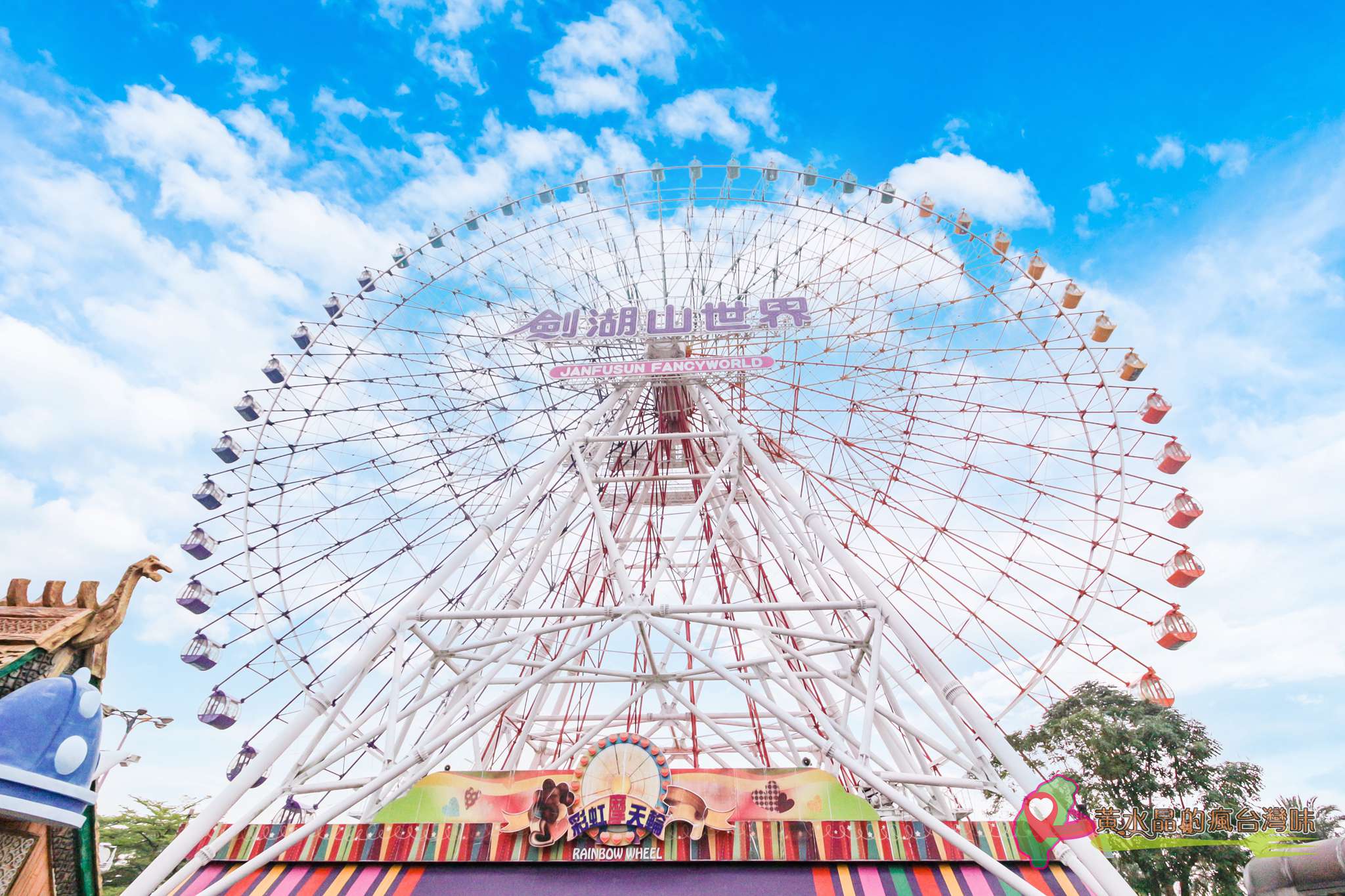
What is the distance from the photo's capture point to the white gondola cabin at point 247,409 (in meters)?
18.1

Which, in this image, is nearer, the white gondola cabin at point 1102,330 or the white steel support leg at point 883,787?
the white steel support leg at point 883,787

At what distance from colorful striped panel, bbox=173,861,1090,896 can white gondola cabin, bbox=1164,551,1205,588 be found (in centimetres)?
836

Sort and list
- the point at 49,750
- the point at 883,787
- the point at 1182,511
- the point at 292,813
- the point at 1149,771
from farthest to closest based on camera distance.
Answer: the point at 1149,771 → the point at 1182,511 → the point at 292,813 → the point at 883,787 → the point at 49,750

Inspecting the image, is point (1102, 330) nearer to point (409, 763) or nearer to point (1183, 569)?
point (1183, 569)

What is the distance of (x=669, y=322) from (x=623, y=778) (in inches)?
374

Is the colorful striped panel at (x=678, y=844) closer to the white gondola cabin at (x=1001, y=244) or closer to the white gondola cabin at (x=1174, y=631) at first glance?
the white gondola cabin at (x=1174, y=631)

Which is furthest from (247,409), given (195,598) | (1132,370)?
(1132,370)

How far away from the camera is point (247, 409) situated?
1814 centimetres

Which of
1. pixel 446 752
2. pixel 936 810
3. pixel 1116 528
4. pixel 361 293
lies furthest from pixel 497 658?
pixel 1116 528

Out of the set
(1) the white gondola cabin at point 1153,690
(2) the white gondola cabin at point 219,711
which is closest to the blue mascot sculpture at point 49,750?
(2) the white gondola cabin at point 219,711

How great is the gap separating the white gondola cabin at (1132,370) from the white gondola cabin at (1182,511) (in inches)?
102

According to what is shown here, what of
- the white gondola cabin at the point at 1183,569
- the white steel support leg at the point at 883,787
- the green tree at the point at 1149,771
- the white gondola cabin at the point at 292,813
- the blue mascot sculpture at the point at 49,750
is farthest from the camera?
the green tree at the point at 1149,771

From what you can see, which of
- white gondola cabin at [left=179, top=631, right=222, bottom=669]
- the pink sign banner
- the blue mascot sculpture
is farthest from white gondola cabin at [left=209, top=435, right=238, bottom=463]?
the blue mascot sculpture

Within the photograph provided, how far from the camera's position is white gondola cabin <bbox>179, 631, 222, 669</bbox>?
16641 mm
